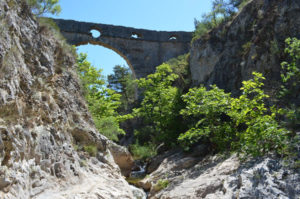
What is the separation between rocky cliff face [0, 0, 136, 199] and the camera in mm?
4316

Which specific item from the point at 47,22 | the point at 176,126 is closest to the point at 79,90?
the point at 47,22

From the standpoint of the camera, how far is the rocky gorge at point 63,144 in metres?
4.47

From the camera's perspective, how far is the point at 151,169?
11.5 meters

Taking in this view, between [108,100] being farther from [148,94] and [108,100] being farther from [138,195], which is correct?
[138,195]

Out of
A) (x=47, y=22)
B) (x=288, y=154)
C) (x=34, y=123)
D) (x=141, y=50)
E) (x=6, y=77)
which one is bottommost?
(x=288, y=154)

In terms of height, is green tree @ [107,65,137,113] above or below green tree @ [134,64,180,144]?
above

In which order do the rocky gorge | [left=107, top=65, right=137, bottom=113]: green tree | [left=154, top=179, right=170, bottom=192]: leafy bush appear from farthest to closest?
1. [left=107, top=65, right=137, bottom=113]: green tree
2. [left=154, top=179, right=170, bottom=192]: leafy bush
3. the rocky gorge

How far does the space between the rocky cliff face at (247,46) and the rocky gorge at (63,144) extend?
55mm

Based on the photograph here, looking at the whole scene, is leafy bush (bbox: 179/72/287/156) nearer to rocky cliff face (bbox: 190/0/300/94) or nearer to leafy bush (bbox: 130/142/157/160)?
rocky cliff face (bbox: 190/0/300/94)

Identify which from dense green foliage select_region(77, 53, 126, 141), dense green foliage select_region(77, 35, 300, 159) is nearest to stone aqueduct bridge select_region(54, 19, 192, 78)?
dense green foliage select_region(77, 35, 300, 159)

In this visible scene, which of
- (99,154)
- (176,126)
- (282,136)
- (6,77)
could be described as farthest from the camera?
(176,126)

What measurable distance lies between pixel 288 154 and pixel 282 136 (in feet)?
1.18

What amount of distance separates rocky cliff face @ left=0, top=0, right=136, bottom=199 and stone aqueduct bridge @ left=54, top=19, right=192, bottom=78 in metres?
11.4

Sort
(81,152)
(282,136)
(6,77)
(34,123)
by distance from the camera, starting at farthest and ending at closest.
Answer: (81,152) → (282,136) → (34,123) → (6,77)
